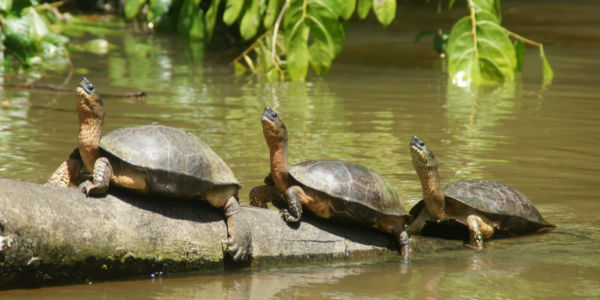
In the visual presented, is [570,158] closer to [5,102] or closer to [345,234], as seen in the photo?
[345,234]

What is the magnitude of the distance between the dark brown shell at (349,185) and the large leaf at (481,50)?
4853 mm

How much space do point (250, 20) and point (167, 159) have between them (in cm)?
639

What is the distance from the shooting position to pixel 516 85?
1095cm

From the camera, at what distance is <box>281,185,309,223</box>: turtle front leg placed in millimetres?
4344

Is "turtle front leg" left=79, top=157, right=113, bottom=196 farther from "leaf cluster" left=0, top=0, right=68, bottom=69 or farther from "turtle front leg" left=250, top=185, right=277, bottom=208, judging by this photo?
"leaf cluster" left=0, top=0, right=68, bottom=69

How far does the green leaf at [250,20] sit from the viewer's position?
395 inches

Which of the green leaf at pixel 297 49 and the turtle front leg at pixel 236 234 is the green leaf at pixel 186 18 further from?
the turtle front leg at pixel 236 234

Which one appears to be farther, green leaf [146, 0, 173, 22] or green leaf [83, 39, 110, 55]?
A: green leaf [83, 39, 110, 55]

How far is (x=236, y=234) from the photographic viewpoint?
419cm

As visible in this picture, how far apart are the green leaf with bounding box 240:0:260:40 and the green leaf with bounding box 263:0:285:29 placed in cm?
15

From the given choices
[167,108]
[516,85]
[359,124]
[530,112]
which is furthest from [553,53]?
[167,108]

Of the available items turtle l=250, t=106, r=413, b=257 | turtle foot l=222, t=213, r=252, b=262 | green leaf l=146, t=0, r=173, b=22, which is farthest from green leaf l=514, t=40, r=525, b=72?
turtle foot l=222, t=213, r=252, b=262

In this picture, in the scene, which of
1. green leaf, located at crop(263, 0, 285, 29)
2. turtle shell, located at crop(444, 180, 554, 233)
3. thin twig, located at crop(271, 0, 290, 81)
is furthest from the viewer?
green leaf, located at crop(263, 0, 285, 29)

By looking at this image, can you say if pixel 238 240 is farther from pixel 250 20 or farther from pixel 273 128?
pixel 250 20
